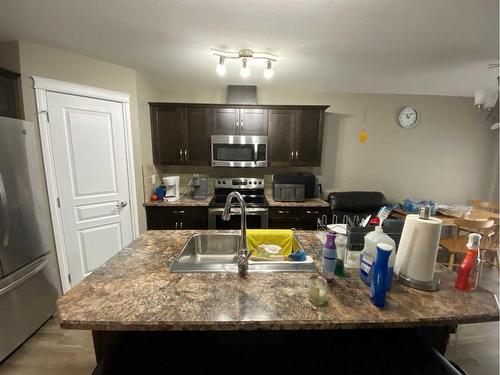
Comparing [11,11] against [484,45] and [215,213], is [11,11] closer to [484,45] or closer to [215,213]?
[215,213]

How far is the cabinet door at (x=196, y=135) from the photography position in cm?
298

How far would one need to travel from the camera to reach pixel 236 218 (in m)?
2.92

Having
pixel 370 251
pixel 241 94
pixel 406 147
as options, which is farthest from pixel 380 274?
pixel 406 147

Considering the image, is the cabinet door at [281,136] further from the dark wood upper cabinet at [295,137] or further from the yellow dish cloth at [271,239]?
the yellow dish cloth at [271,239]

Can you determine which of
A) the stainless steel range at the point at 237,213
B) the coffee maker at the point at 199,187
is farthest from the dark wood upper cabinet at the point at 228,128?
the stainless steel range at the point at 237,213

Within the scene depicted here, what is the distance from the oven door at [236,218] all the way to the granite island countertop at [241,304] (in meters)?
1.67

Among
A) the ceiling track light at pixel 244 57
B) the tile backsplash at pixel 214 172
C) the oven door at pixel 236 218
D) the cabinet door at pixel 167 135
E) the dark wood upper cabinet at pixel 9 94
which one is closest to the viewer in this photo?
the dark wood upper cabinet at pixel 9 94

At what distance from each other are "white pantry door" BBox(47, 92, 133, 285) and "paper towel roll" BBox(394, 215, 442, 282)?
8.90ft

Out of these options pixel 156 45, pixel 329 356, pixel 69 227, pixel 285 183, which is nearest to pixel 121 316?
pixel 329 356

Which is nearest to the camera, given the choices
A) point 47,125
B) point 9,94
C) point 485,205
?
point 9,94

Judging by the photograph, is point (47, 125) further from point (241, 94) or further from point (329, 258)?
point (329, 258)

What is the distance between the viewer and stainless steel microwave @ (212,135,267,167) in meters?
2.98

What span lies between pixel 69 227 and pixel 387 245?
2.74 meters

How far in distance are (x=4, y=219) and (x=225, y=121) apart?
7.62 ft
